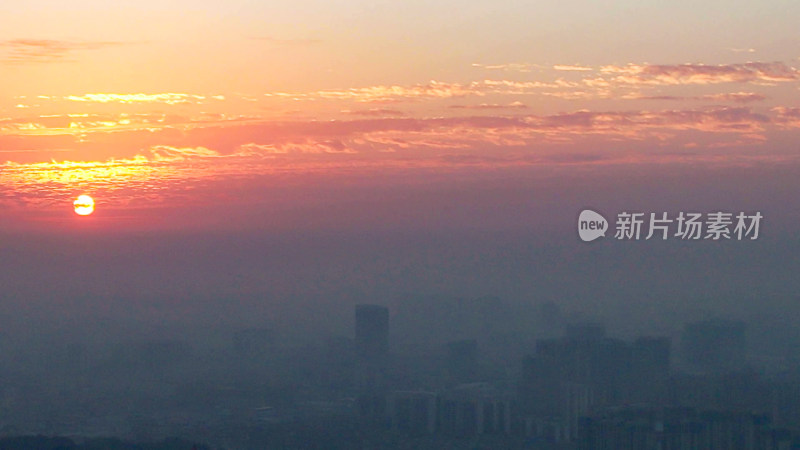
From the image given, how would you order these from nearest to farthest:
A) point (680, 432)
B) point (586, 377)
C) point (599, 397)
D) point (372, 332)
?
point (680, 432) → point (599, 397) → point (586, 377) → point (372, 332)

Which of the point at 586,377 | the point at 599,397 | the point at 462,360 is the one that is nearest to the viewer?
the point at 599,397

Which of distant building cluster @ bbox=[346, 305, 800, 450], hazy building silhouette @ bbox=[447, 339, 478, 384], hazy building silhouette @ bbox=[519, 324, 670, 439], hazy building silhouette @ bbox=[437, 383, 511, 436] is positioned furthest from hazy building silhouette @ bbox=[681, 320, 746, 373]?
hazy building silhouette @ bbox=[437, 383, 511, 436]

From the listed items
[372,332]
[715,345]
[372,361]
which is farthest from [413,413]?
[715,345]

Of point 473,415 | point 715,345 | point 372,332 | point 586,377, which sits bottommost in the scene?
point 473,415

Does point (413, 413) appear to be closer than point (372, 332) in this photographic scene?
Yes

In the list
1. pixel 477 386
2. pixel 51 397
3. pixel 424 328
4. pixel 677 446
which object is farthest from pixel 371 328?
pixel 677 446

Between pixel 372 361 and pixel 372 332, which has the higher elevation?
pixel 372 332

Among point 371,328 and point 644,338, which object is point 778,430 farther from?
point 371,328

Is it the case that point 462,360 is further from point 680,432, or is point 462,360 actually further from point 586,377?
point 680,432

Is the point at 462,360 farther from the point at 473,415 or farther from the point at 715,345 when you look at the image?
the point at 715,345
